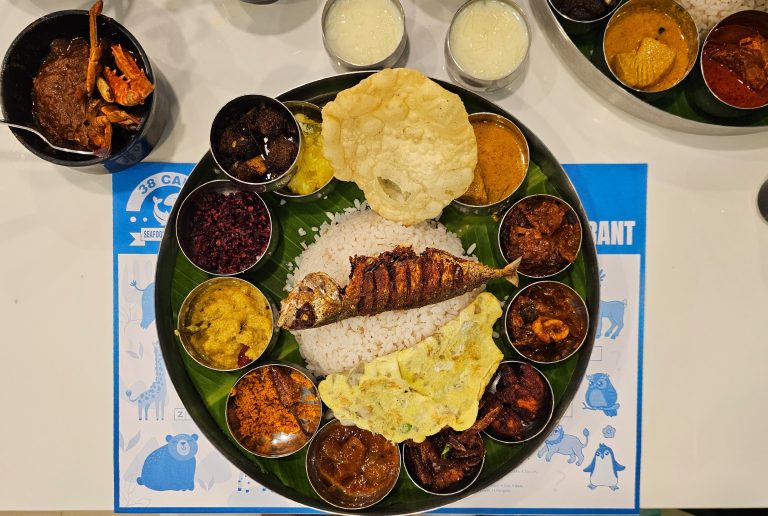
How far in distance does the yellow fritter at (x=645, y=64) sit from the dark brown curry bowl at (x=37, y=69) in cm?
217

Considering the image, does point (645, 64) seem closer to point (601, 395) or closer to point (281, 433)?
point (601, 395)

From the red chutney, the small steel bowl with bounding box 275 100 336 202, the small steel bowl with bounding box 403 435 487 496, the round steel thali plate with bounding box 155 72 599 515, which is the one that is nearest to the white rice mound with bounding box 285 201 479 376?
the round steel thali plate with bounding box 155 72 599 515

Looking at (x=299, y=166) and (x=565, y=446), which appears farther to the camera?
(x=565, y=446)

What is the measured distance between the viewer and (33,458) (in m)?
3.21

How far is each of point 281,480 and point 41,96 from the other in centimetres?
212

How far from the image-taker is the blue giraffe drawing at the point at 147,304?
3.15 m

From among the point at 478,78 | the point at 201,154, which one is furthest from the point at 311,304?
the point at 478,78

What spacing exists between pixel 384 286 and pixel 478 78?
3.48 ft

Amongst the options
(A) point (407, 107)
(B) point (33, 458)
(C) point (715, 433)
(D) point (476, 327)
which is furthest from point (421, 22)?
(B) point (33, 458)

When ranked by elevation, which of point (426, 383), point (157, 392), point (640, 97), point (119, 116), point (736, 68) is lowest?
point (157, 392)

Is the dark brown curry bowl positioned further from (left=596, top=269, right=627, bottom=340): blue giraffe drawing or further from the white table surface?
(left=596, top=269, right=627, bottom=340): blue giraffe drawing

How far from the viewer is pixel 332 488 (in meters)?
2.94

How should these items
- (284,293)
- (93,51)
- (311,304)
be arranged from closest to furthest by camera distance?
1. (311,304)
2. (93,51)
3. (284,293)

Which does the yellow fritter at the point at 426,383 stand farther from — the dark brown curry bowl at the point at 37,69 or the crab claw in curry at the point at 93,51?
the crab claw in curry at the point at 93,51
